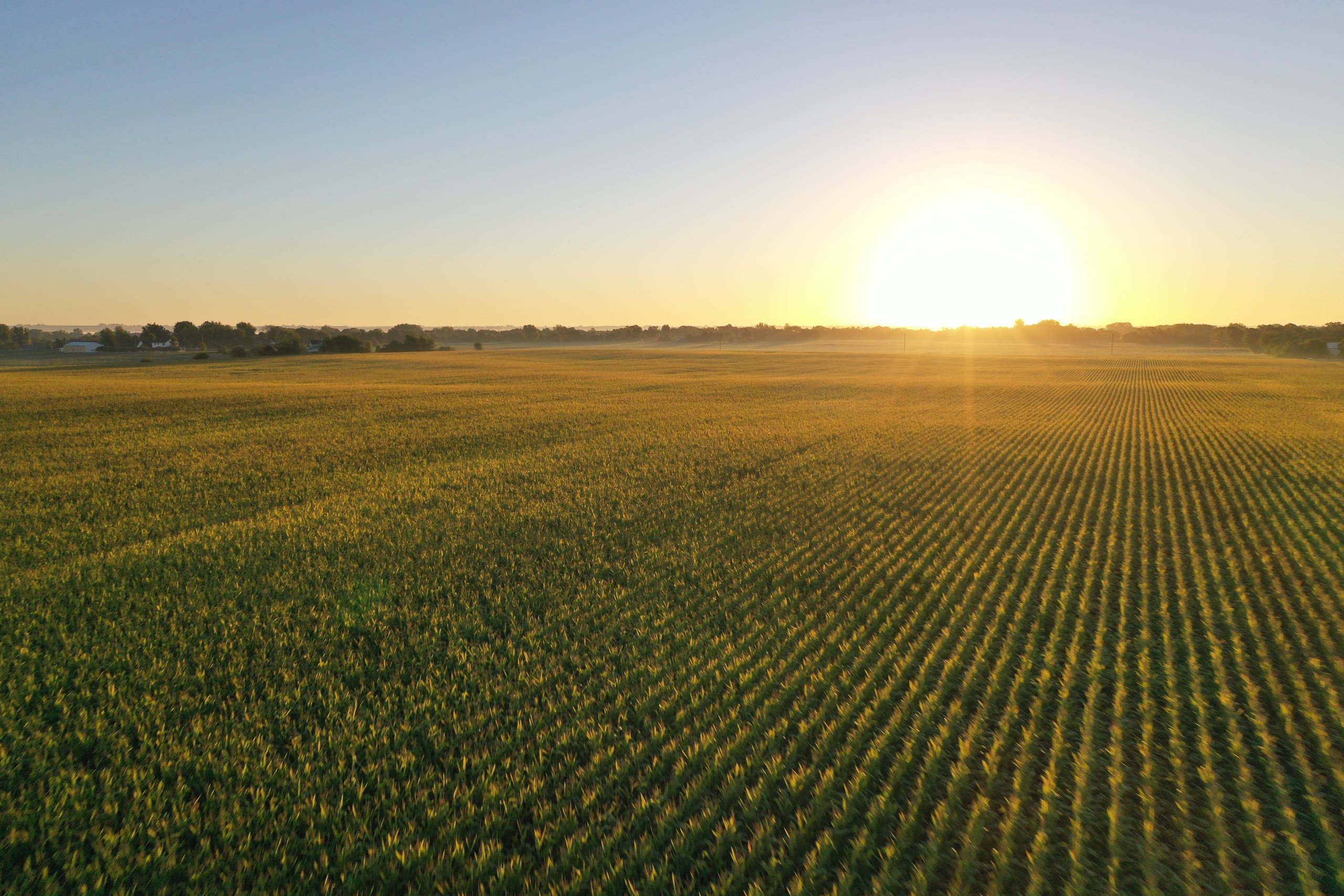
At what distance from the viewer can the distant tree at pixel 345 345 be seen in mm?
94250

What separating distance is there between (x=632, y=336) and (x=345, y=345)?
310ft

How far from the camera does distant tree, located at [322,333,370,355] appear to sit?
94.2 meters

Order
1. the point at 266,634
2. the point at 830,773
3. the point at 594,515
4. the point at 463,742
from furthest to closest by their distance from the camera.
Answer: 1. the point at 594,515
2. the point at 266,634
3. the point at 463,742
4. the point at 830,773

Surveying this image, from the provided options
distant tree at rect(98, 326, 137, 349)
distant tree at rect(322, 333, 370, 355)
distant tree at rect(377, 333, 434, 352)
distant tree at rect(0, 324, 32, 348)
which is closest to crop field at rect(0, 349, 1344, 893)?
distant tree at rect(322, 333, 370, 355)

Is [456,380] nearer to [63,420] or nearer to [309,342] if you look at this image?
[63,420]

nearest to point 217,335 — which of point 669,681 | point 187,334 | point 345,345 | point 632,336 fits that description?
point 187,334

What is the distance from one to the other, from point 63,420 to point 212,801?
1197 inches

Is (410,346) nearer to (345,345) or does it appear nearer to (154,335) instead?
(345,345)

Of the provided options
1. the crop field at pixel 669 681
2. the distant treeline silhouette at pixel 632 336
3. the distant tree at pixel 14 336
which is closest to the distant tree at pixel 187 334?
the distant treeline silhouette at pixel 632 336

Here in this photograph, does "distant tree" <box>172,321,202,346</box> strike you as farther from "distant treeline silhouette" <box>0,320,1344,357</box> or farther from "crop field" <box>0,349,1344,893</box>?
"crop field" <box>0,349,1344,893</box>

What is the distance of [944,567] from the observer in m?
10.0

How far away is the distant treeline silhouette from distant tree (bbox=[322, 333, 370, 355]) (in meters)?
0.14

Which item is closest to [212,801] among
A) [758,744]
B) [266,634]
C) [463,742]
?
[463,742]

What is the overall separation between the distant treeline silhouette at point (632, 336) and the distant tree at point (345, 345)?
0.45 ft
